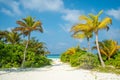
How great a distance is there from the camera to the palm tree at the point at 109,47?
2867 cm

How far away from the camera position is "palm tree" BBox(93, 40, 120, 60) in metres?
28.7

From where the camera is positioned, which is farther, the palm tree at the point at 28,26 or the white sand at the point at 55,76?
the palm tree at the point at 28,26

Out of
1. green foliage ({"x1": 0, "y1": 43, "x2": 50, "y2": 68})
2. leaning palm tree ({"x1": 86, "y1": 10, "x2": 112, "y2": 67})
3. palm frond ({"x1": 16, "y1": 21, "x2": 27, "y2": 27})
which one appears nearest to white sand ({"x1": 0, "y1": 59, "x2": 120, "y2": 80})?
leaning palm tree ({"x1": 86, "y1": 10, "x2": 112, "y2": 67})

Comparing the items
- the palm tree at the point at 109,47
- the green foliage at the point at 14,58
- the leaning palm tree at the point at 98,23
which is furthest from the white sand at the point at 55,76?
the palm tree at the point at 109,47

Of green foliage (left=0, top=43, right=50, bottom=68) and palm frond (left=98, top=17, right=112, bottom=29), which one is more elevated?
palm frond (left=98, top=17, right=112, bottom=29)

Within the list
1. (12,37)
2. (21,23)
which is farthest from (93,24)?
(12,37)

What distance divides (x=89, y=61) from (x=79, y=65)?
1849 mm

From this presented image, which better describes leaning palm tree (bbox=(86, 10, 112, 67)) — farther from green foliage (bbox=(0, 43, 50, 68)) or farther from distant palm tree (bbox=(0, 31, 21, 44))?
distant palm tree (bbox=(0, 31, 21, 44))

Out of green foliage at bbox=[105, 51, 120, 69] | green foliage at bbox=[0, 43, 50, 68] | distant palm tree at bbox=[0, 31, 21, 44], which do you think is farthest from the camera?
distant palm tree at bbox=[0, 31, 21, 44]

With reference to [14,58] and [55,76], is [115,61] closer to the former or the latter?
[55,76]

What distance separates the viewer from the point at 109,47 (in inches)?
1136

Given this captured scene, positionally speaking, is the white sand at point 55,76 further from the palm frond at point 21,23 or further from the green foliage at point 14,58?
the green foliage at point 14,58

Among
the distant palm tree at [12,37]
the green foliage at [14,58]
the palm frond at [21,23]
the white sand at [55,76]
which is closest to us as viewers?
the white sand at [55,76]

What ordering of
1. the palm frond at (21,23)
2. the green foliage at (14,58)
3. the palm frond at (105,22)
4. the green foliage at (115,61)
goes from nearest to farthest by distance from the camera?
1. the palm frond at (105,22)
2. the green foliage at (115,61)
3. the palm frond at (21,23)
4. the green foliage at (14,58)
